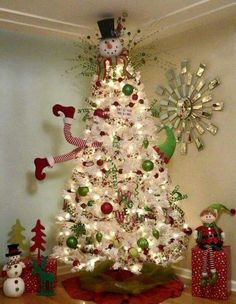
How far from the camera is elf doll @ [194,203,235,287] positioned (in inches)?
128

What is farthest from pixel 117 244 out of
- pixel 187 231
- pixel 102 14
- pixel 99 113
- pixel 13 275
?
pixel 102 14

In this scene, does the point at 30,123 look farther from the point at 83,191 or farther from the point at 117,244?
the point at 117,244

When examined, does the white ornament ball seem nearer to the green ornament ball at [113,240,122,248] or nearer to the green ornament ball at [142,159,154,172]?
the green ornament ball at [113,240,122,248]

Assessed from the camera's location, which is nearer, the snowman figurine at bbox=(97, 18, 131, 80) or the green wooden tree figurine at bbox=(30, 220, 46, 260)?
the snowman figurine at bbox=(97, 18, 131, 80)

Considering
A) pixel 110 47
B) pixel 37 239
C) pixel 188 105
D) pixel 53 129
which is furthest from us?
pixel 53 129

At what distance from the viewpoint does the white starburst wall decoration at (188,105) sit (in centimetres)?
364

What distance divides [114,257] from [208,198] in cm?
101

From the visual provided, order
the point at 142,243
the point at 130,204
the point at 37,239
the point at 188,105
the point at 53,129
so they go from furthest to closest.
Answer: the point at 53,129, the point at 188,105, the point at 37,239, the point at 130,204, the point at 142,243

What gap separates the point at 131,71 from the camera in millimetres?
3555

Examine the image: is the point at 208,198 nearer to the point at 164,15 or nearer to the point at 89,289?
the point at 89,289

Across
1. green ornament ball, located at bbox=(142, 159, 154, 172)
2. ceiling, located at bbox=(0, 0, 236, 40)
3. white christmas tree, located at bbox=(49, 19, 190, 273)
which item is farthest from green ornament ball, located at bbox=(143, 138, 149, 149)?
ceiling, located at bbox=(0, 0, 236, 40)

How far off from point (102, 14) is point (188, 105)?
1105 millimetres

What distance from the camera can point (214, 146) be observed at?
142 inches

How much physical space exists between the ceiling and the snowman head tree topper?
69mm
